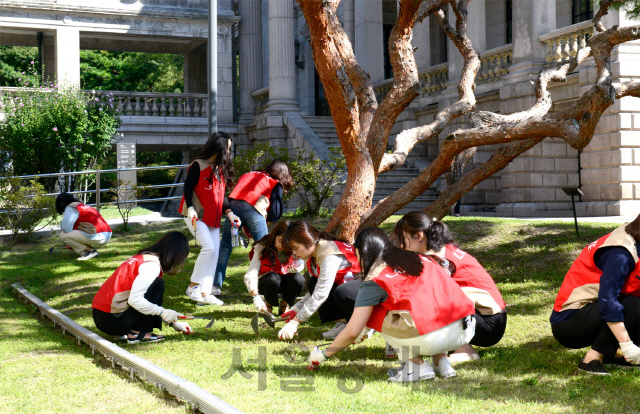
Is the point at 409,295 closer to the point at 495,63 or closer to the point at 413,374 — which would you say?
the point at 413,374

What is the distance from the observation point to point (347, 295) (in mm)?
5605

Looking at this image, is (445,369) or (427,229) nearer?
(445,369)

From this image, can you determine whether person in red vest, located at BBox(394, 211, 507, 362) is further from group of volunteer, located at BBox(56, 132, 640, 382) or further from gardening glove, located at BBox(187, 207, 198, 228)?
gardening glove, located at BBox(187, 207, 198, 228)

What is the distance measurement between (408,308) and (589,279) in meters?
1.40

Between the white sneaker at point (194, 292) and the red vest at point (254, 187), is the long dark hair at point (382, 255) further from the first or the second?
the white sneaker at point (194, 292)

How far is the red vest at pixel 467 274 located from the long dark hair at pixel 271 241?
1.66 metres

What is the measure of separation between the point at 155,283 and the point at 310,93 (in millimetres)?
24451

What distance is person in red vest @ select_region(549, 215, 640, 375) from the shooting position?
4.44 metres

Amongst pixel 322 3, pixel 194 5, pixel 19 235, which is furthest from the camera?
pixel 194 5

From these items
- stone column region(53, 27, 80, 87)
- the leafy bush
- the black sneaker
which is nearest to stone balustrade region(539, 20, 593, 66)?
the black sneaker

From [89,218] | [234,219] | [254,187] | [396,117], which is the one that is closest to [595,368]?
[396,117]

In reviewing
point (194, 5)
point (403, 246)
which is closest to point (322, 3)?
point (403, 246)

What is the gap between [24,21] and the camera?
75.3 feet

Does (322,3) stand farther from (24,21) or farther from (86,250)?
(24,21)
